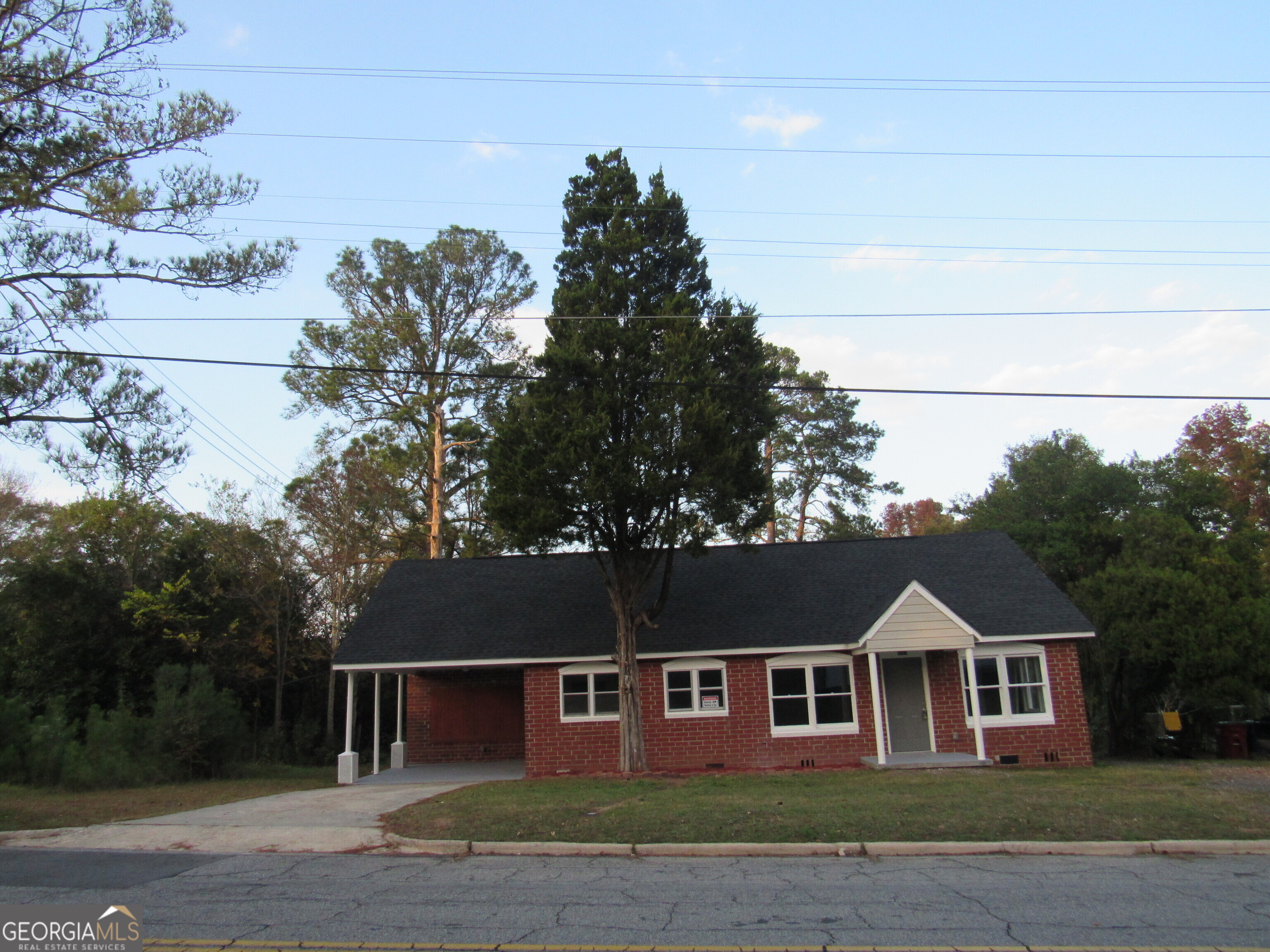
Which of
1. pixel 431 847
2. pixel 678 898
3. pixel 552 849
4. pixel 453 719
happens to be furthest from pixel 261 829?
pixel 453 719

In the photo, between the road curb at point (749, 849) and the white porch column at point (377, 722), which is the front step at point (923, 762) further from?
the white porch column at point (377, 722)

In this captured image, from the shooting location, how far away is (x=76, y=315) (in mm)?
13328

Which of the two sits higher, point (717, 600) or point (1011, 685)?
point (717, 600)

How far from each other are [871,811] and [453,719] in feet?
47.1

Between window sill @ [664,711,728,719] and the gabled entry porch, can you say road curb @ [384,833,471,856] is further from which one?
the gabled entry porch

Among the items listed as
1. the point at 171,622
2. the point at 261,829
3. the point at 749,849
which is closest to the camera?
the point at 749,849

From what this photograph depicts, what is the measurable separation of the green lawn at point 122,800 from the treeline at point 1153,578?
20.1m

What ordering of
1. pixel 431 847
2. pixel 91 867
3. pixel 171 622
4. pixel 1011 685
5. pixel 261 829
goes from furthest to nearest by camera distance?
pixel 171 622
pixel 1011 685
pixel 261 829
pixel 431 847
pixel 91 867

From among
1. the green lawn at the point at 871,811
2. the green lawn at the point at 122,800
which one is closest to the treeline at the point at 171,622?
the green lawn at the point at 122,800

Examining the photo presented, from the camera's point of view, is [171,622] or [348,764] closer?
[348,764]

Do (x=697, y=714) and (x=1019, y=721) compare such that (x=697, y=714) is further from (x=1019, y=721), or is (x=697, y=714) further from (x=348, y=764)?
(x=348, y=764)

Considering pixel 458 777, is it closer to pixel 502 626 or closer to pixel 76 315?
pixel 502 626

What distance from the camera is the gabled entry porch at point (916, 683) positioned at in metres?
18.4

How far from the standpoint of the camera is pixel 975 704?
18234 mm
